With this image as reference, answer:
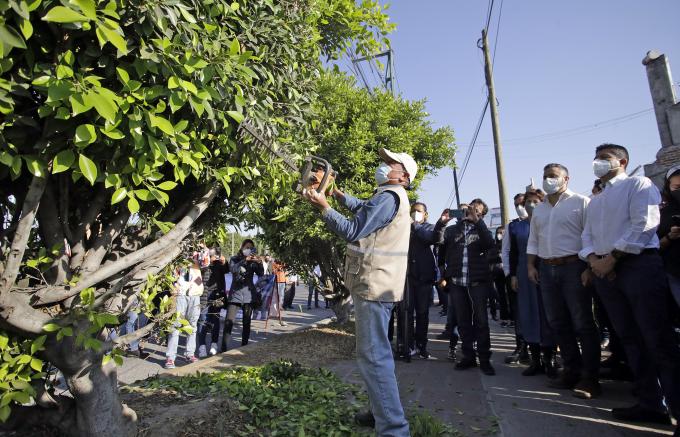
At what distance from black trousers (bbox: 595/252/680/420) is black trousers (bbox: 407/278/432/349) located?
9.11 ft

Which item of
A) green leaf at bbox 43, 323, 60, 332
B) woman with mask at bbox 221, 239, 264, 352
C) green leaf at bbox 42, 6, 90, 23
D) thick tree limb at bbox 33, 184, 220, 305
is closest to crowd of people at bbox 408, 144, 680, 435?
woman with mask at bbox 221, 239, 264, 352

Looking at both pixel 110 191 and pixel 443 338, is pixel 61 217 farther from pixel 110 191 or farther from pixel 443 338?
pixel 443 338

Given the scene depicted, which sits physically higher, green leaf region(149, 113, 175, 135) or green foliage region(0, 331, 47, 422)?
green leaf region(149, 113, 175, 135)

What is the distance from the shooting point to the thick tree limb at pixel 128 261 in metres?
2.19

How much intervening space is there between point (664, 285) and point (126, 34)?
4.02 m

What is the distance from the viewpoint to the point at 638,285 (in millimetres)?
3094

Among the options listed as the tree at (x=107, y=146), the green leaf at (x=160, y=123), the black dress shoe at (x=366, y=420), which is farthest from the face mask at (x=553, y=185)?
the green leaf at (x=160, y=123)

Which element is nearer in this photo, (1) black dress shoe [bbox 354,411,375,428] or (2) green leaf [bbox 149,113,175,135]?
(2) green leaf [bbox 149,113,175,135]

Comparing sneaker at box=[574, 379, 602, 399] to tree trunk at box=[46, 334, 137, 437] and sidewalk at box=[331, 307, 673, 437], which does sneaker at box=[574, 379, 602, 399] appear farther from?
tree trunk at box=[46, 334, 137, 437]

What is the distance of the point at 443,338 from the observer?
8016 mm

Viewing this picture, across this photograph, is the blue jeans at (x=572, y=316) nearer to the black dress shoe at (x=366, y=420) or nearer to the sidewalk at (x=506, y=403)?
the sidewalk at (x=506, y=403)

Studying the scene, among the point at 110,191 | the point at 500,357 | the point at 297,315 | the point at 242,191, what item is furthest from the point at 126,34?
the point at 297,315

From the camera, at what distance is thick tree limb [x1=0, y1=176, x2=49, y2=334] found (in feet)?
6.24

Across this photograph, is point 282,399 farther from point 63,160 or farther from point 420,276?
point 420,276
